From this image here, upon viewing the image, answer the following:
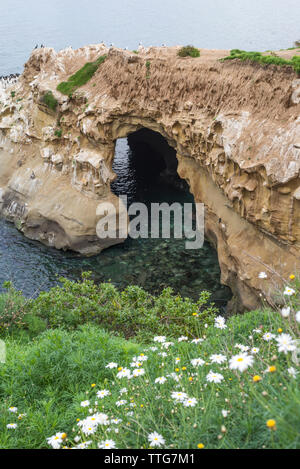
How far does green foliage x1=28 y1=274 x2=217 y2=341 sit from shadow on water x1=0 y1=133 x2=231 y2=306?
412 centimetres

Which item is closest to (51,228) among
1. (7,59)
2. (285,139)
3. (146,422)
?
(285,139)

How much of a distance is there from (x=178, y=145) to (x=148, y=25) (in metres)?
85.4

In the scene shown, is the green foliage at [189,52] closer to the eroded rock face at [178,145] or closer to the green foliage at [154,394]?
the eroded rock face at [178,145]

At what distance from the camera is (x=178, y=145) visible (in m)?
23.8

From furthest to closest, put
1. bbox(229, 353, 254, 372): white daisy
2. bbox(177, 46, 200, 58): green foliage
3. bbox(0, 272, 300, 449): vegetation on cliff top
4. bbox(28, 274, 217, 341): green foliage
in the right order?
bbox(177, 46, 200, 58): green foliage, bbox(28, 274, 217, 341): green foliage, bbox(0, 272, 300, 449): vegetation on cliff top, bbox(229, 353, 254, 372): white daisy

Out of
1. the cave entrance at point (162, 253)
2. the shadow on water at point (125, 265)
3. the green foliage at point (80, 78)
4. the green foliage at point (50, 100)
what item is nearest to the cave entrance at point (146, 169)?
the cave entrance at point (162, 253)

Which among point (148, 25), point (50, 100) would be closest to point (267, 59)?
point (50, 100)

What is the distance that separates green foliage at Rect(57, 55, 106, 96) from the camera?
1078 inches

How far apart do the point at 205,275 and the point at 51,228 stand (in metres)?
10.1

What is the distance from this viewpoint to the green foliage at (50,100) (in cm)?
2772

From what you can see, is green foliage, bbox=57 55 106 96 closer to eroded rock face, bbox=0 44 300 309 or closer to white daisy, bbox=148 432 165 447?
eroded rock face, bbox=0 44 300 309

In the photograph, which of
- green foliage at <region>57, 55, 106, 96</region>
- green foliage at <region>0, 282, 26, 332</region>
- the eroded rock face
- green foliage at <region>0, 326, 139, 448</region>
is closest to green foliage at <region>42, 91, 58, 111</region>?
the eroded rock face

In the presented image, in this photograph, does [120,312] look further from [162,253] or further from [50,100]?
[50,100]
